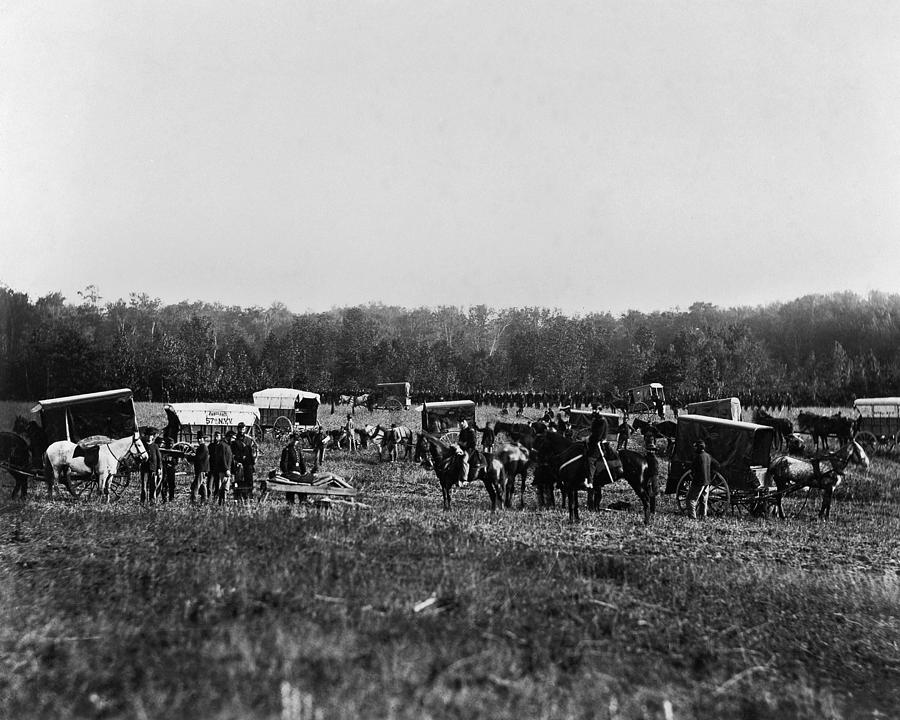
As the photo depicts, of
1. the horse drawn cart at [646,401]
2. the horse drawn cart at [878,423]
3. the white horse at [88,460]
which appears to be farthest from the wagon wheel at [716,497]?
the horse drawn cart at [646,401]

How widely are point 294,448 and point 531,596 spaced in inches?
453

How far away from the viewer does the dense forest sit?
18.7 m

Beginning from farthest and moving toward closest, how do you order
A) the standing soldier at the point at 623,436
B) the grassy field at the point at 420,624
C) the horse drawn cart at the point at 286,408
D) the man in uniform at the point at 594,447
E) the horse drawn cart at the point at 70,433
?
the horse drawn cart at the point at 286,408 < the standing soldier at the point at 623,436 < the horse drawn cart at the point at 70,433 < the man in uniform at the point at 594,447 < the grassy field at the point at 420,624

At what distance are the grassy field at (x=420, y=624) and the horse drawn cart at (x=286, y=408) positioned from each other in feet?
82.2

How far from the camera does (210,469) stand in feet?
52.3

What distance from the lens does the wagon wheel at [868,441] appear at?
76.4 ft

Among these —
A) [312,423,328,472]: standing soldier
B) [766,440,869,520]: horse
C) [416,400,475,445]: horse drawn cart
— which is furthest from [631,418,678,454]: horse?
[312,423,328,472]: standing soldier

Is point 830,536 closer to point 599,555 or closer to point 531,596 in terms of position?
point 599,555

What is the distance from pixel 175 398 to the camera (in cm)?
3941

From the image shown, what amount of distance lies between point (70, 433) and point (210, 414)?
57.4 feet

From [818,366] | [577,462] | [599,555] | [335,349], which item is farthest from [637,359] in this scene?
[599,555]

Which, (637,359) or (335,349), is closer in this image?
(637,359)

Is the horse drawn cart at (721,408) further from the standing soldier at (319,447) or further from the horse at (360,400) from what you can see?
the horse at (360,400)

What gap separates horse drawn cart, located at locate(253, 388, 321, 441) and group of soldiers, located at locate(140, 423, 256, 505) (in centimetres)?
1864
